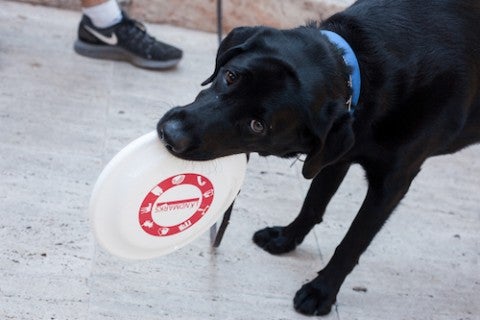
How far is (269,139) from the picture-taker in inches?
74.5

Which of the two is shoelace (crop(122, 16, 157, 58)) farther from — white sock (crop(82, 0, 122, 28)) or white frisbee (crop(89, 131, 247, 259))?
white frisbee (crop(89, 131, 247, 259))

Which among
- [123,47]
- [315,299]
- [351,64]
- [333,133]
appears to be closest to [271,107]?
[333,133]

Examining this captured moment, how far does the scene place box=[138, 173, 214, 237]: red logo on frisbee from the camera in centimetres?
207

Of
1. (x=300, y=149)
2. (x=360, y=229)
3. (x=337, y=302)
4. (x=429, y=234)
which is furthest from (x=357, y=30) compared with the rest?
(x=429, y=234)

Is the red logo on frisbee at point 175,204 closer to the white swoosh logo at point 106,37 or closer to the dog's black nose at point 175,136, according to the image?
the dog's black nose at point 175,136

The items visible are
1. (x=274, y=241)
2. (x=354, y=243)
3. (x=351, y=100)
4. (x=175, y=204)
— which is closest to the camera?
(x=351, y=100)

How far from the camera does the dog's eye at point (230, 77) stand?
187cm

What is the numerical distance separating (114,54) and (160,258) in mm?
1600

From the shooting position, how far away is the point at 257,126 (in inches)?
73.3

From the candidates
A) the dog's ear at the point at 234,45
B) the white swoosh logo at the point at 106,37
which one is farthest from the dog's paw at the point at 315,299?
the white swoosh logo at the point at 106,37

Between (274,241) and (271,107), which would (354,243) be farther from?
(271,107)

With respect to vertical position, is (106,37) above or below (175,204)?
below

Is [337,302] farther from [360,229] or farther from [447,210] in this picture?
[447,210]

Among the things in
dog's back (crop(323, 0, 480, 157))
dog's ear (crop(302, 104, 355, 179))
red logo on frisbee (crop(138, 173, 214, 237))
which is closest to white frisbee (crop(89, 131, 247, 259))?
red logo on frisbee (crop(138, 173, 214, 237))
